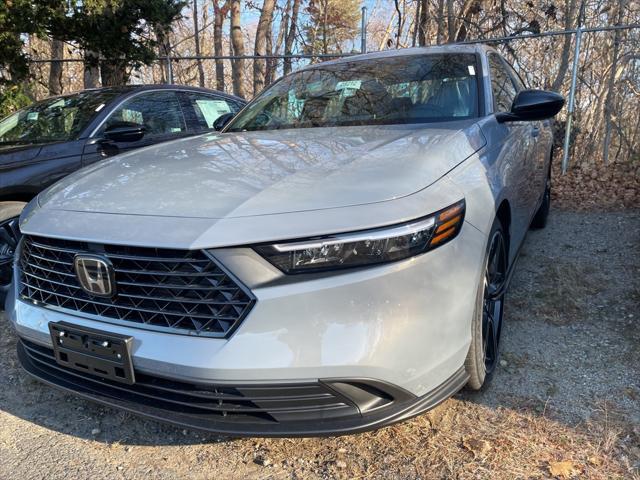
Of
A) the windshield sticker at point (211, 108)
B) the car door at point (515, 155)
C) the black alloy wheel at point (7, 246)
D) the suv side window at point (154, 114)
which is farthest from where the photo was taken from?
the windshield sticker at point (211, 108)

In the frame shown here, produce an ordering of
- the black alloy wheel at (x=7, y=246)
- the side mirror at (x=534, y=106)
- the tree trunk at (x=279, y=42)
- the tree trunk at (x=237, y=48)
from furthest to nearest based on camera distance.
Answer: the tree trunk at (x=279, y=42) → the tree trunk at (x=237, y=48) → the black alloy wheel at (x=7, y=246) → the side mirror at (x=534, y=106)

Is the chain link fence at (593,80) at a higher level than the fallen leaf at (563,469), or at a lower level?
higher

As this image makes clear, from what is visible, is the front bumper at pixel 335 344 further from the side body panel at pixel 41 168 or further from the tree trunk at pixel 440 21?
the tree trunk at pixel 440 21

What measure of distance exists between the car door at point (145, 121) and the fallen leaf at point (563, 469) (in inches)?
149

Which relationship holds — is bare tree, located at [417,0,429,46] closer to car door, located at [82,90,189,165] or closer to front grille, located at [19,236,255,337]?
car door, located at [82,90,189,165]

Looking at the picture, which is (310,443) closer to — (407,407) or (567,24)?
(407,407)

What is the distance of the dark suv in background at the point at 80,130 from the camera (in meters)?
3.65

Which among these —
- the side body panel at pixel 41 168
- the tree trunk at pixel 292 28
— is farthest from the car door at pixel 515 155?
the tree trunk at pixel 292 28

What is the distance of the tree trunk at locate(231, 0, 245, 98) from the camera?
14.4 m

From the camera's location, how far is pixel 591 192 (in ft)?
21.5

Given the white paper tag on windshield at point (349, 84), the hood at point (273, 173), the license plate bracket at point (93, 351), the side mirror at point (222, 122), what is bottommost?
the license plate bracket at point (93, 351)

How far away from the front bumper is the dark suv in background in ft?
7.40

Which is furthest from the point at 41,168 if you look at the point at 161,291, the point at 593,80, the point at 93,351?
the point at 593,80

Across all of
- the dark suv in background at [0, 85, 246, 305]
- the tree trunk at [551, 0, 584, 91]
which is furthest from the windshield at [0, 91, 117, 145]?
the tree trunk at [551, 0, 584, 91]
